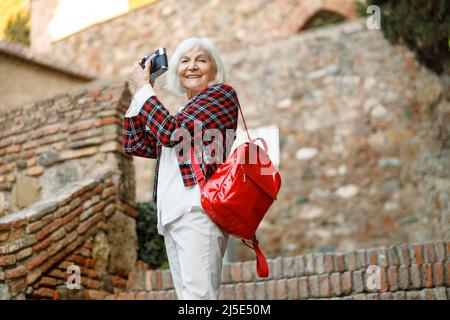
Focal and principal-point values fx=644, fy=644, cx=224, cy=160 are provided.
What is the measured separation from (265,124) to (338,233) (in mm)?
1773

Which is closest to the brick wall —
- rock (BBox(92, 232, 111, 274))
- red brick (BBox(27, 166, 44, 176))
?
rock (BBox(92, 232, 111, 274))

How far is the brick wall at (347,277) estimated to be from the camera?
387cm

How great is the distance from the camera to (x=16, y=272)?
3.84 metres

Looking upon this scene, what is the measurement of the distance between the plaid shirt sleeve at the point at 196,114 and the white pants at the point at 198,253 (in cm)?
31

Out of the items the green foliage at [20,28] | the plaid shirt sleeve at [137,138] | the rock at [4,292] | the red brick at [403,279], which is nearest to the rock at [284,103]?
the red brick at [403,279]

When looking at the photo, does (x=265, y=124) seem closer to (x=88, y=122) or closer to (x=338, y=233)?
(x=338, y=233)

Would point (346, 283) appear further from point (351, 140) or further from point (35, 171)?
point (351, 140)

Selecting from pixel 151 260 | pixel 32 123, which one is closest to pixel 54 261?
pixel 151 260

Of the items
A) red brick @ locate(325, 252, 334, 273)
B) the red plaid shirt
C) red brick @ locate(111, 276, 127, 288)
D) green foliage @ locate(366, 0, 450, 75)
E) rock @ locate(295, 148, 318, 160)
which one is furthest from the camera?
rock @ locate(295, 148, 318, 160)

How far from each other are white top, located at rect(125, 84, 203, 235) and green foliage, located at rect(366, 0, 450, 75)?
3894 mm

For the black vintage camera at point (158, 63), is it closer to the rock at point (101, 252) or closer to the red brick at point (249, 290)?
the red brick at point (249, 290)

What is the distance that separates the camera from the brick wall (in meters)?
→ 3.87

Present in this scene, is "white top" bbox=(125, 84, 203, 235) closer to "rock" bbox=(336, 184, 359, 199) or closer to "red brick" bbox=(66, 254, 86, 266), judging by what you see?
"red brick" bbox=(66, 254, 86, 266)

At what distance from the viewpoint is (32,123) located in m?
5.45
